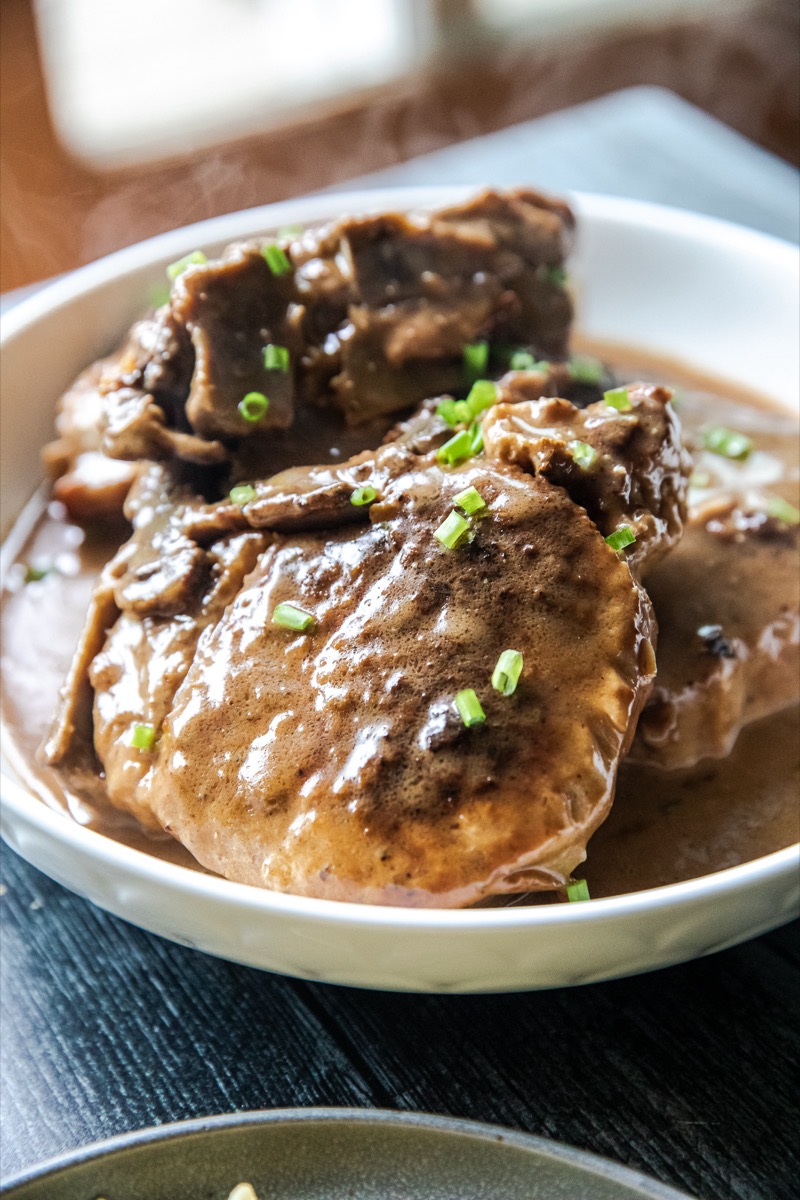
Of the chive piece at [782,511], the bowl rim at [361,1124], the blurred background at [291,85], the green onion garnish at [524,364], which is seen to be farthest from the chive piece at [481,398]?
the blurred background at [291,85]

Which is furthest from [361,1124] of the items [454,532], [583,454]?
[583,454]

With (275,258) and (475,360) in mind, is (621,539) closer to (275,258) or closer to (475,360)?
(475,360)

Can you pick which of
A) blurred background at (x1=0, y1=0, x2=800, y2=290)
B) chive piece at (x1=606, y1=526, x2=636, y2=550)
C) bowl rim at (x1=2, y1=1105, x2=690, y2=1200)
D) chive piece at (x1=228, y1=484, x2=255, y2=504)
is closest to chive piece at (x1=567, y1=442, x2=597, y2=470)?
chive piece at (x1=606, y1=526, x2=636, y2=550)

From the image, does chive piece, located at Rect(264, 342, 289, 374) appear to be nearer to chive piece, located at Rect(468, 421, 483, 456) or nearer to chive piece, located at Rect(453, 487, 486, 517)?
chive piece, located at Rect(468, 421, 483, 456)

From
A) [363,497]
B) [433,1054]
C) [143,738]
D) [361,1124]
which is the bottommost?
[433,1054]

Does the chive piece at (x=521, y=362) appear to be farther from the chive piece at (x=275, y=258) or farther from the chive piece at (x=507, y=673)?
the chive piece at (x=507, y=673)

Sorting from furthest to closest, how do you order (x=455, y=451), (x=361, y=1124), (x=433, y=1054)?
1. (x=455, y=451)
2. (x=433, y=1054)
3. (x=361, y=1124)

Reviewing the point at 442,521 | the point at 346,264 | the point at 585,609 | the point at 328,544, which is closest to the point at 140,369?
the point at 346,264
